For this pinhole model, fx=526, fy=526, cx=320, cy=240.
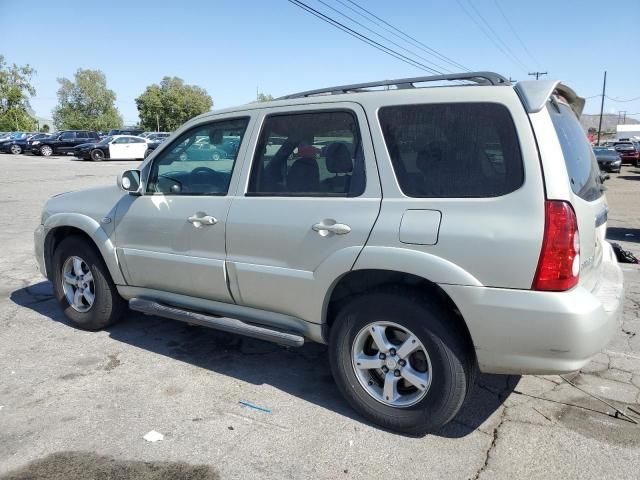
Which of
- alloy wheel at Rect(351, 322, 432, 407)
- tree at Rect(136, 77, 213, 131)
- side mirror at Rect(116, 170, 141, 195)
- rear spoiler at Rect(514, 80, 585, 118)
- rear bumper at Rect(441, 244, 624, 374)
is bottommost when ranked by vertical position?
alloy wheel at Rect(351, 322, 432, 407)

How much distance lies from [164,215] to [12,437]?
5.69 ft

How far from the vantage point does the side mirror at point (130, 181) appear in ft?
13.6

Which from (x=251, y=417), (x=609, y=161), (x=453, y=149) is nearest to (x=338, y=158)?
(x=453, y=149)

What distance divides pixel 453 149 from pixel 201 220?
71.8 inches

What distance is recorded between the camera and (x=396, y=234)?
2.92 m

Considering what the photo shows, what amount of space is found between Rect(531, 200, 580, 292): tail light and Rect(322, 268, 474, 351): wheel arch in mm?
497

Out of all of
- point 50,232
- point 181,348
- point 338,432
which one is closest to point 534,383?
point 338,432

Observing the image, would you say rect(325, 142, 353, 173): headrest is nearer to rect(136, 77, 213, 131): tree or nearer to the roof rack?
the roof rack

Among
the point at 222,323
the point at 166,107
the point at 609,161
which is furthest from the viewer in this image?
the point at 166,107

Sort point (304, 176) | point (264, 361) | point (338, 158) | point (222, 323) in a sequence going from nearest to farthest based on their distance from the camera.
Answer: point (338, 158) → point (304, 176) → point (222, 323) → point (264, 361)

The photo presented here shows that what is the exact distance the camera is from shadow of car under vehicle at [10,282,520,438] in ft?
11.2

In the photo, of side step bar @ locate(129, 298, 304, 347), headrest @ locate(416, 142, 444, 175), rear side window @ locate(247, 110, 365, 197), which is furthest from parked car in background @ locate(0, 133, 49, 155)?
headrest @ locate(416, 142, 444, 175)

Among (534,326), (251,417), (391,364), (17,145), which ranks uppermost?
(17,145)

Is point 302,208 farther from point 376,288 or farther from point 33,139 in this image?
point 33,139
